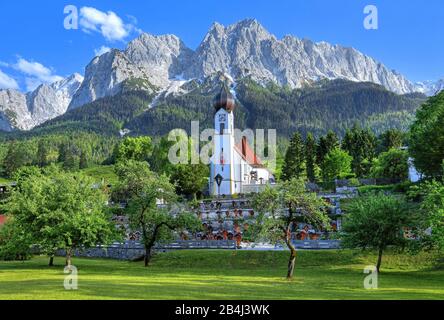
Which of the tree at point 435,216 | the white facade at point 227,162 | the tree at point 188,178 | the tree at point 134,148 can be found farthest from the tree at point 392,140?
the tree at point 435,216

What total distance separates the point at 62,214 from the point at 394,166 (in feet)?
194

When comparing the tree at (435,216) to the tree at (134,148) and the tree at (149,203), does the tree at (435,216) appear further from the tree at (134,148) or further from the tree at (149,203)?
the tree at (134,148)

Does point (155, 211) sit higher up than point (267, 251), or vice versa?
point (155, 211)

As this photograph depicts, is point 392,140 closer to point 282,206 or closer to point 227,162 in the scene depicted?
point 227,162

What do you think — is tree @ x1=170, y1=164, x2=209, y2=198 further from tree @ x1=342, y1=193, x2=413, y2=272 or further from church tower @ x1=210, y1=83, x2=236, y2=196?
tree @ x1=342, y1=193, x2=413, y2=272

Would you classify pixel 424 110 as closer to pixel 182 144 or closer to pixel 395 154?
pixel 395 154

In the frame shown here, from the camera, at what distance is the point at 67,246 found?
38.3 m

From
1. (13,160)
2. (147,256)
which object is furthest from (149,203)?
(13,160)

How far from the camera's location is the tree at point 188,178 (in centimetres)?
8444

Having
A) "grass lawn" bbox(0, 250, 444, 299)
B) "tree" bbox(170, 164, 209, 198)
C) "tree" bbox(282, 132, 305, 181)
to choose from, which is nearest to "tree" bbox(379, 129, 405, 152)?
"tree" bbox(282, 132, 305, 181)

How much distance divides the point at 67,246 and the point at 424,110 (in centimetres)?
5060

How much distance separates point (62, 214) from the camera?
1500 inches
